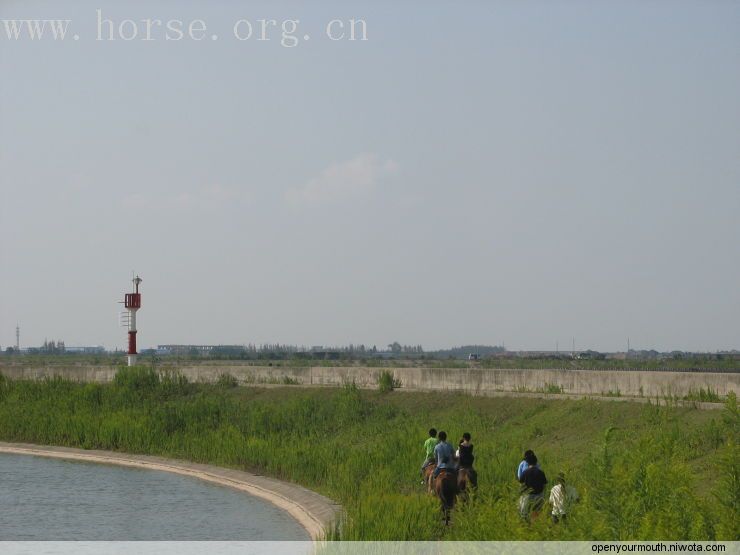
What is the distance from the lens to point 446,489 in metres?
25.8

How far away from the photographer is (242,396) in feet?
189

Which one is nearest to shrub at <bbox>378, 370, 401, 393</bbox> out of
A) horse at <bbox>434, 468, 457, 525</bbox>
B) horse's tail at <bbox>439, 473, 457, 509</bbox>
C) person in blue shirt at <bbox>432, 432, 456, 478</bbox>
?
person in blue shirt at <bbox>432, 432, 456, 478</bbox>

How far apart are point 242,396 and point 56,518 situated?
25857 mm

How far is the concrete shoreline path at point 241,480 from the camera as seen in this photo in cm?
3064

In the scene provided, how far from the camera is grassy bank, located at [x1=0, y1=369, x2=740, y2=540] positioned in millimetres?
17938

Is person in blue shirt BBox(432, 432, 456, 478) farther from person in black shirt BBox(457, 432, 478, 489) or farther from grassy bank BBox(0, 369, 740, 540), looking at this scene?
grassy bank BBox(0, 369, 740, 540)

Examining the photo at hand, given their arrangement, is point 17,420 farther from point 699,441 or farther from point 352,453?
point 699,441

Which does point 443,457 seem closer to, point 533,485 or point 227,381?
point 533,485

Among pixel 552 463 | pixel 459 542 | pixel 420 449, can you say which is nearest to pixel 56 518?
pixel 420 449

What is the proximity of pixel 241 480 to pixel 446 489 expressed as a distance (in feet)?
47.7

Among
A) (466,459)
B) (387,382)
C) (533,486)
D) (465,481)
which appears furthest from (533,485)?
(387,382)

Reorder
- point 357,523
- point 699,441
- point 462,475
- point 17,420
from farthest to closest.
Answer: point 17,420, point 699,441, point 462,475, point 357,523

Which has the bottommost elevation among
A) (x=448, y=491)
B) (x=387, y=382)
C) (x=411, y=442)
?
(x=448, y=491)

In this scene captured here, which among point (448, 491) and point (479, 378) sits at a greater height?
point (479, 378)
